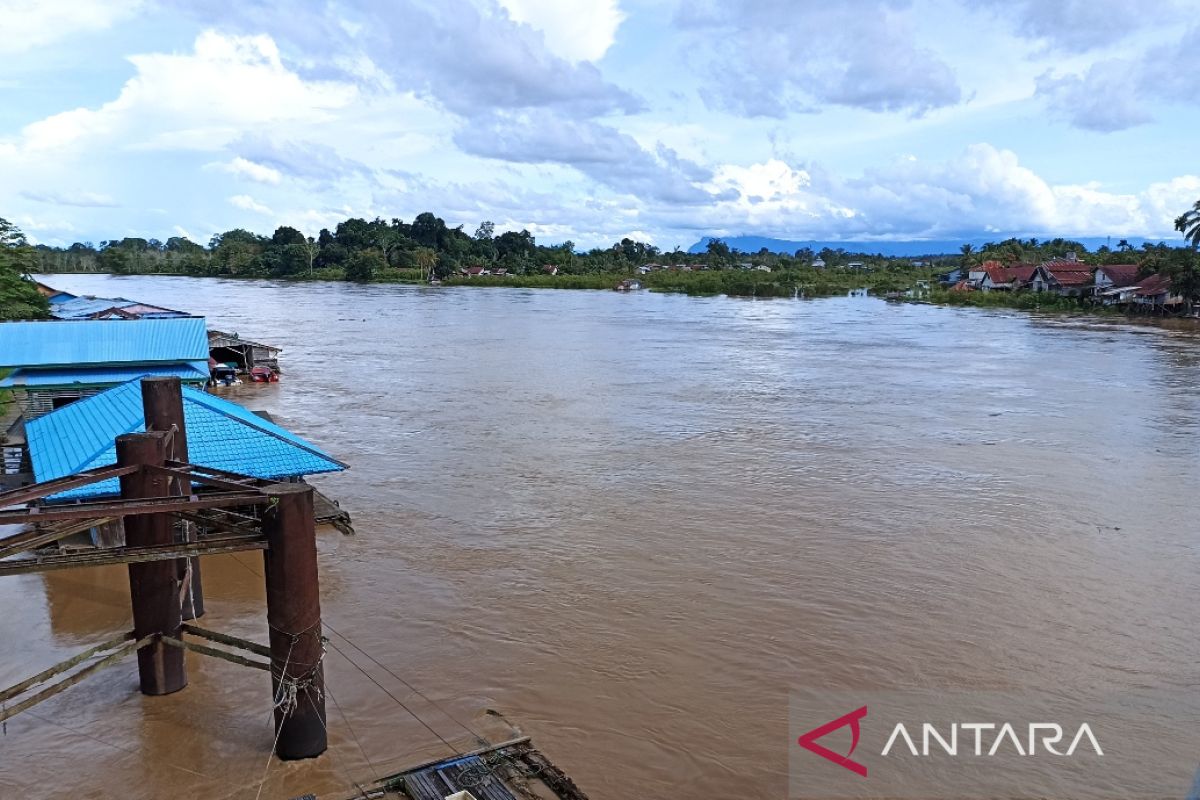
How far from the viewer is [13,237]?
96.1ft

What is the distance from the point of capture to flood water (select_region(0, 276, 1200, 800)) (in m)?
7.48

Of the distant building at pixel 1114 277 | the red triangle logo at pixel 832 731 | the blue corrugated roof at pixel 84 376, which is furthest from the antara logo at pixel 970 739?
the distant building at pixel 1114 277

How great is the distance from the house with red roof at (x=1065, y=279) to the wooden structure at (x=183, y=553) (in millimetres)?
60554

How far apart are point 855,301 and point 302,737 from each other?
226 ft

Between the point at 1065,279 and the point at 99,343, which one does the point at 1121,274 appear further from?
the point at 99,343

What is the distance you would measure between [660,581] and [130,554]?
6.82 m

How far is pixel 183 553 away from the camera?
5.69 m

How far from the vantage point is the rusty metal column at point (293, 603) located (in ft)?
19.6

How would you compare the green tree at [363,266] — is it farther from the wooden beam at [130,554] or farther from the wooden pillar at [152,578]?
the wooden beam at [130,554]

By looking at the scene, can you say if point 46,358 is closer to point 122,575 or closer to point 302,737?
point 122,575

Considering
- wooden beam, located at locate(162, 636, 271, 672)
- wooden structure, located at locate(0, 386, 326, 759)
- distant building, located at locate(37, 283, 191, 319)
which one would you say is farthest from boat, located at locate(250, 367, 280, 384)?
wooden beam, located at locate(162, 636, 271, 672)

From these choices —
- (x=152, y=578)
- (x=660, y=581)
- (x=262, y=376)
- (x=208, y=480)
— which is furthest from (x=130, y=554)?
(x=262, y=376)

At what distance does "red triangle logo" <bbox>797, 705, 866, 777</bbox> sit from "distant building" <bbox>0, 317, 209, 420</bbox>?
509 inches

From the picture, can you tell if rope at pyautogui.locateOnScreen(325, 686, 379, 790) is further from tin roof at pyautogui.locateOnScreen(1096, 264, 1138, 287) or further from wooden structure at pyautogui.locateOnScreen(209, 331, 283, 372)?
tin roof at pyautogui.locateOnScreen(1096, 264, 1138, 287)
